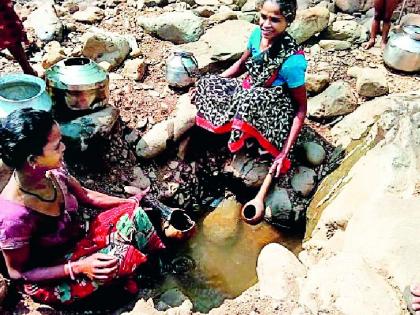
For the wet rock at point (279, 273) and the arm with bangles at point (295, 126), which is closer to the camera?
the wet rock at point (279, 273)

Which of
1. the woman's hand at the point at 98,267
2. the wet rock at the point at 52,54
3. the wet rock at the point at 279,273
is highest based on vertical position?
the woman's hand at the point at 98,267

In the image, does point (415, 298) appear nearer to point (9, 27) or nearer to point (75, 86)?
point (75, 86)

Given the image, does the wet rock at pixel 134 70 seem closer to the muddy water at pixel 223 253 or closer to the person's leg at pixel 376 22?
the muddy water at pixel 223 253

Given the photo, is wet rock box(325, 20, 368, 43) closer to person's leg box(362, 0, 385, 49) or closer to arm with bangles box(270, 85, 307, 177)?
person's leg box(362, 0, 385, 49)

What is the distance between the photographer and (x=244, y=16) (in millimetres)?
5156

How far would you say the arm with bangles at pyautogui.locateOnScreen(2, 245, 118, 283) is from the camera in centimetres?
252

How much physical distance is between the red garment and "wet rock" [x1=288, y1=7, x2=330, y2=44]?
7.33 feet

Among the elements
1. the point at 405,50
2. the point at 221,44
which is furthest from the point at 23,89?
the point at 405,50

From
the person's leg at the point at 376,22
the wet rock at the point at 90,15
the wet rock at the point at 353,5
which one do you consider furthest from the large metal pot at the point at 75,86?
the wet rock at the point at 353,5

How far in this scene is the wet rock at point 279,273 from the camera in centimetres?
264

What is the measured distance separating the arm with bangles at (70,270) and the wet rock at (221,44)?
2.16 metres

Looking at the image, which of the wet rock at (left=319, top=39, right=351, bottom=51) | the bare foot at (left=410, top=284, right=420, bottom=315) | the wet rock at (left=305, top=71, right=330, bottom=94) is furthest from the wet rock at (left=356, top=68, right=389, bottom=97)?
the bare foot at (left=410, top=284, right=420, bottom=315)

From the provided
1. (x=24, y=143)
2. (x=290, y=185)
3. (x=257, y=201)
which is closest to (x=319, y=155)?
Answer: (x=290, y=185)

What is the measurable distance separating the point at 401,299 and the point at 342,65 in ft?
8.58
